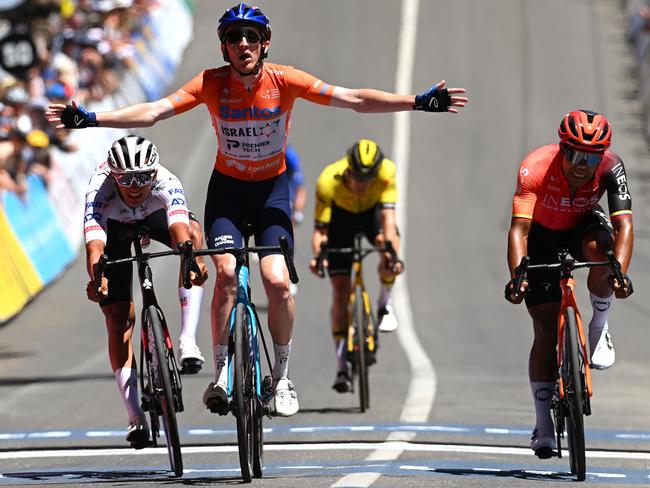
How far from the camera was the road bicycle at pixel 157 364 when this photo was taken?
920 centimetres

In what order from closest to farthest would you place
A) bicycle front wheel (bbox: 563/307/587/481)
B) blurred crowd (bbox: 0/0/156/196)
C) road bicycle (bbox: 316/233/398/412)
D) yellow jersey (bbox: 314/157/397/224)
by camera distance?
bicycle front wheel (bbox: 563/307/587/481) → road bicycle (bbox: 316/233/398/412) → yellow jersey (bbox: 314/157/397/224) → blurred crowd (bbox: 0/0/156/196)

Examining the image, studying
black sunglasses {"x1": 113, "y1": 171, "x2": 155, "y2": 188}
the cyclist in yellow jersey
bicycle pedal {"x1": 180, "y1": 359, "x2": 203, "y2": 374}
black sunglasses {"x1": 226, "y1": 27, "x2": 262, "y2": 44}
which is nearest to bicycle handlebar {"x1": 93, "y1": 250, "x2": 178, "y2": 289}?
black sunglasses {"x1": 113, "y1": 171, "x2": 155, "y2": 188}

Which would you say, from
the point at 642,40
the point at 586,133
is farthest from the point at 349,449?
the point at 642,40

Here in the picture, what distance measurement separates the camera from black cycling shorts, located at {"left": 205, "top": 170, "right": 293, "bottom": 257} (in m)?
9.79

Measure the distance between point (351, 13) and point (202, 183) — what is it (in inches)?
427

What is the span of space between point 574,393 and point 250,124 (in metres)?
2.55

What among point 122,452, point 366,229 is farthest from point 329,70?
point 122,452

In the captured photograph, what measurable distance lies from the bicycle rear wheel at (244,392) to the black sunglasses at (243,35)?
1.59 metres

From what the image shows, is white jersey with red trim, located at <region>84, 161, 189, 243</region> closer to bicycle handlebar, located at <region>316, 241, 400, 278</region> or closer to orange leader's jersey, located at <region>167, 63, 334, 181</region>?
orange leader's jersey, located at <region>167, 63, 334, 181</region>

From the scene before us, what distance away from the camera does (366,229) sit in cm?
1443

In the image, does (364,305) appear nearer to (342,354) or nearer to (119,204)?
(342,354)

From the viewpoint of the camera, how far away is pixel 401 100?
952 centimetres

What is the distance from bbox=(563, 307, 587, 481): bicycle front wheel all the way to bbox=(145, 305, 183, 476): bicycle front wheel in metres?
2.27

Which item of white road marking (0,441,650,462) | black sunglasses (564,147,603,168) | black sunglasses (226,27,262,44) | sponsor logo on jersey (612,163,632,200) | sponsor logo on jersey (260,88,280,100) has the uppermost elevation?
black sunglasses (226,27,262,44)
